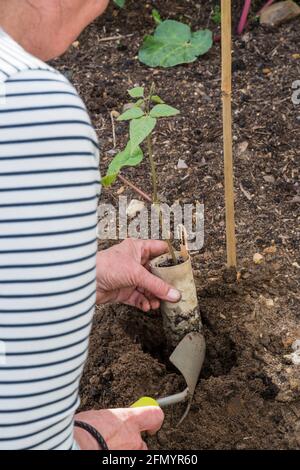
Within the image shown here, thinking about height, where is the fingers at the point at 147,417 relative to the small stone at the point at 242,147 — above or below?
below

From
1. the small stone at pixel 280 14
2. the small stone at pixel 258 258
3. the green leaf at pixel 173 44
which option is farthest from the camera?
the small stone at pixel 280 14

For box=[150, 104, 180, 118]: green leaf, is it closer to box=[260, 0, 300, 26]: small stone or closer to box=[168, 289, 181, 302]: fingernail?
box=[168, 289, 181, 302]: fingernail

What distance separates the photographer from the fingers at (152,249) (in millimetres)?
1709

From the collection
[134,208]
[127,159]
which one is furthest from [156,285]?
[134,208]

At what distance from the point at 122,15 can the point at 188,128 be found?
0.74m

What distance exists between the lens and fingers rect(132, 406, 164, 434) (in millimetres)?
1334

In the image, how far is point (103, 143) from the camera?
233cm

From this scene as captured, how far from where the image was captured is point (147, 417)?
4.42ft

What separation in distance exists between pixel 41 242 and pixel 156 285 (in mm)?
685

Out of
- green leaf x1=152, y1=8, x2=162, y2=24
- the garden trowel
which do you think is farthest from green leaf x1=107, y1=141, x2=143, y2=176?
green leaf x1=152, y1=8, x2=162, y2=24

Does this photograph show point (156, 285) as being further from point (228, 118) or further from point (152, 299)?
point (228, 118)

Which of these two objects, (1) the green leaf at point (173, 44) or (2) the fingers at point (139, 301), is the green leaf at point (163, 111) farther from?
(1) the green leaf at point (173, 44)

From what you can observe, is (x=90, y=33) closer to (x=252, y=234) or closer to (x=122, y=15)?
(x=122, y=15)

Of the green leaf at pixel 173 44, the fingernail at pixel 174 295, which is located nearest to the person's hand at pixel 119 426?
the fingernail at pixel 174 295
